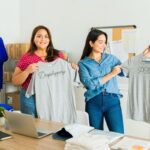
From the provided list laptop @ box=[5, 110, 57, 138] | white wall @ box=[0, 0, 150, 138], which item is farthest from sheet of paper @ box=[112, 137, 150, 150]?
white wall @ box=[0, 0, 150, 138]

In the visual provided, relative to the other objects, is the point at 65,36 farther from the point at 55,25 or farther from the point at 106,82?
the point at 106,82

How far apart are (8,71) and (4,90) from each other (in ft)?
1.09

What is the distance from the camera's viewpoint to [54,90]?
251 centimetres

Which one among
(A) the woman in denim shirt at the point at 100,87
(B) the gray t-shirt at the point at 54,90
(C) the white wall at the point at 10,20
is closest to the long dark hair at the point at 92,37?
(A) the woman in denim shirt at the point at 100,87

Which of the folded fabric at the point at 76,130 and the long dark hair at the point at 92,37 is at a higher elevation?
the long dark hair at the point at 92,37

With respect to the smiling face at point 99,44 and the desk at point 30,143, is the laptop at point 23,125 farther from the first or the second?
the smiling face at point 99,44

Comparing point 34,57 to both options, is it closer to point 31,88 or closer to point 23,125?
point 31,88

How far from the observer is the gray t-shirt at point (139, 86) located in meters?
2.48

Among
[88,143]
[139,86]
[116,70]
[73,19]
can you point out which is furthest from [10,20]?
[88,143]

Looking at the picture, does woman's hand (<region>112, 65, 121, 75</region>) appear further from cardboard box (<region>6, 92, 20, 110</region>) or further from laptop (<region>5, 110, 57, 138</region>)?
cardboard box (<region>6, 92, 20, 110</region>)

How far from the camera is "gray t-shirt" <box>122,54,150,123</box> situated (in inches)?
97.5

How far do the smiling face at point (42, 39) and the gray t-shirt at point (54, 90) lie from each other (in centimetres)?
19

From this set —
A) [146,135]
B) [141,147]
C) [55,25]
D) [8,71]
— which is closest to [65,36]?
[55,25]

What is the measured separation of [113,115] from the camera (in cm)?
260
